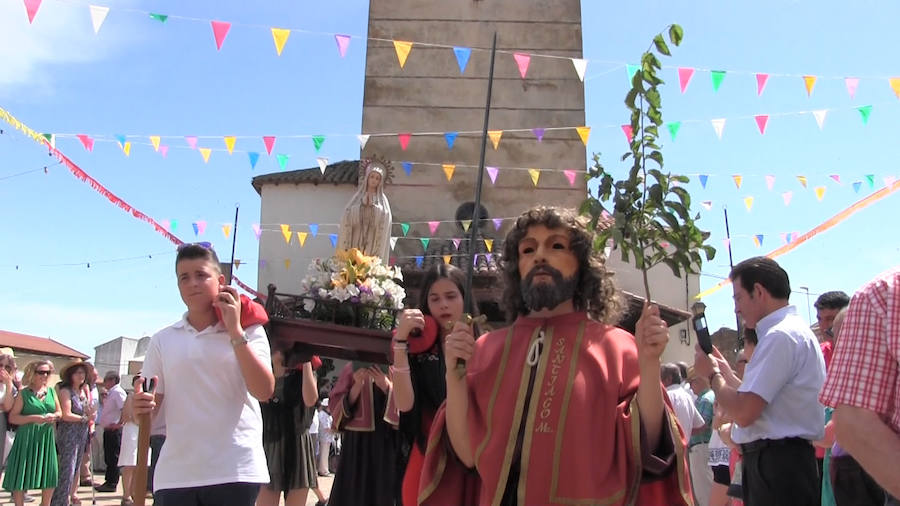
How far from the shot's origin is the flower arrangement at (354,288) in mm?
5238

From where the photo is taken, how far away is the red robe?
279 cm

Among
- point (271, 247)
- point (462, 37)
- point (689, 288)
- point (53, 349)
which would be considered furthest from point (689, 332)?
point (53, 349)

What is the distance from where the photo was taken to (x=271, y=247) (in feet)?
65.2

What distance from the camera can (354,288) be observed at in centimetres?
525

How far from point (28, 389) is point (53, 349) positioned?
99.9 ft

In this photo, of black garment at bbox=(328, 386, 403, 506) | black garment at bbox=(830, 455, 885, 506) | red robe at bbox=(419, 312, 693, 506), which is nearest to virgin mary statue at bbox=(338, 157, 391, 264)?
black garment at bbox=(328, 386, 403, 506)

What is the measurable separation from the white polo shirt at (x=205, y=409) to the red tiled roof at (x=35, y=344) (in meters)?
28.9

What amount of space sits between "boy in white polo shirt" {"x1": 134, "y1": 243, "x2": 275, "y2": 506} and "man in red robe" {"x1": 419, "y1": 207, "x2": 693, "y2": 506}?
94 centimetres

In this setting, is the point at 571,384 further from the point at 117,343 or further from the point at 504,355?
the point at 117,343

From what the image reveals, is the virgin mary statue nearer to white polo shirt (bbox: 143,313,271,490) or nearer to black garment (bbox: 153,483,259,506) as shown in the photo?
white polo shirt (bbox: 143,313,271,490)

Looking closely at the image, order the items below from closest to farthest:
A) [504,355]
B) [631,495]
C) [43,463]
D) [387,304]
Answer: [631,495] → [504,355] → [387,304] → [43,463]

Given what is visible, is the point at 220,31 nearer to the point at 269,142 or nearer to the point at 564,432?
the point at 269,142

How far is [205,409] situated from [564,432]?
5.45 ft

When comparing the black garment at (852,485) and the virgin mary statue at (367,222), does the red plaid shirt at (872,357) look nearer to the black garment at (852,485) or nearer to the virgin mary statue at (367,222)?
the black garment at (852,485)
